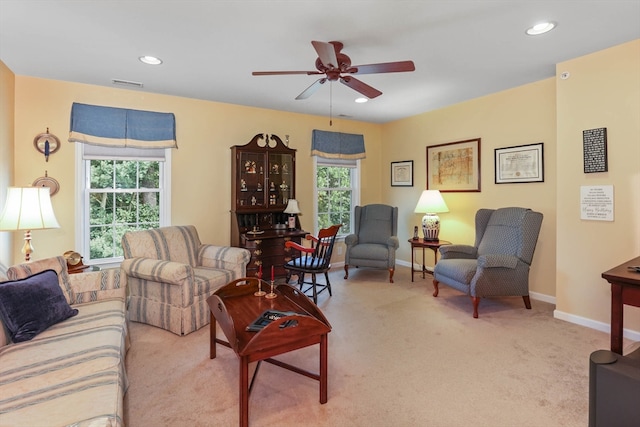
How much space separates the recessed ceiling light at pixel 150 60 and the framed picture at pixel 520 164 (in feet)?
13.0

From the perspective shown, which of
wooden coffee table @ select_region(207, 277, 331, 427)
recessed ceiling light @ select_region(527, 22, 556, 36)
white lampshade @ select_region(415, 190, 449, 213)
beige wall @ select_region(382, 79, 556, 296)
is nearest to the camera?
wooden coffee table @ select_region(207, 277, 331, 427)

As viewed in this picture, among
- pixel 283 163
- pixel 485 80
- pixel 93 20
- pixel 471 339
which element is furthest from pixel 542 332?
pixel 93 20

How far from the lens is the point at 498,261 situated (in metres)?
3.26

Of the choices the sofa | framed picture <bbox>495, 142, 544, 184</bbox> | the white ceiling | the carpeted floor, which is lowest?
the carpeted floor

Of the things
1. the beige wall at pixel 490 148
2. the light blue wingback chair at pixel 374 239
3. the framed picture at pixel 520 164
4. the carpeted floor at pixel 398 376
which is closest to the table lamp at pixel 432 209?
the beige wall at pixel 490 148

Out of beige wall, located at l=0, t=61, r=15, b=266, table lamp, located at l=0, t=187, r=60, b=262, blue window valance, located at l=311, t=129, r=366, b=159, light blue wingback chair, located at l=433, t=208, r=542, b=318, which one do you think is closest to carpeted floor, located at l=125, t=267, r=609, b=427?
light blue wingback chair, located at l=433, t=208, r=542, b=318

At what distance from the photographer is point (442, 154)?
4.81m

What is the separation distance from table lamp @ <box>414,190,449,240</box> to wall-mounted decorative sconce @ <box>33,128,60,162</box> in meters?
4.40

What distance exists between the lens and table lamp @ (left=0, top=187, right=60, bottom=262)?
249 centimetres

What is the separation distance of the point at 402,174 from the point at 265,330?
4.29 m

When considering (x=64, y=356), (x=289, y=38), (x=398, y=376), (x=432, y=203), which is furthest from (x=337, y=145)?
(x=64, y=356)

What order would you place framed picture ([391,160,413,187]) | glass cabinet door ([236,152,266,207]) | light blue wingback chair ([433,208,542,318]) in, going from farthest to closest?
framed picture ([391,160,413,187])
glass cabinet door ([236,152,266,207])
light blue wingback chair ([433,208,542,318])

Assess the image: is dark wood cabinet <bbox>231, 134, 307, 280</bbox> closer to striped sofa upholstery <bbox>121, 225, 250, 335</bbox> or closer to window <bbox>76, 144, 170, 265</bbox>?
striped sofa upholstery <bbox>121, 225, 250, 335</bbox>

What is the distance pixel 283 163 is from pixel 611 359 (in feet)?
13.1
